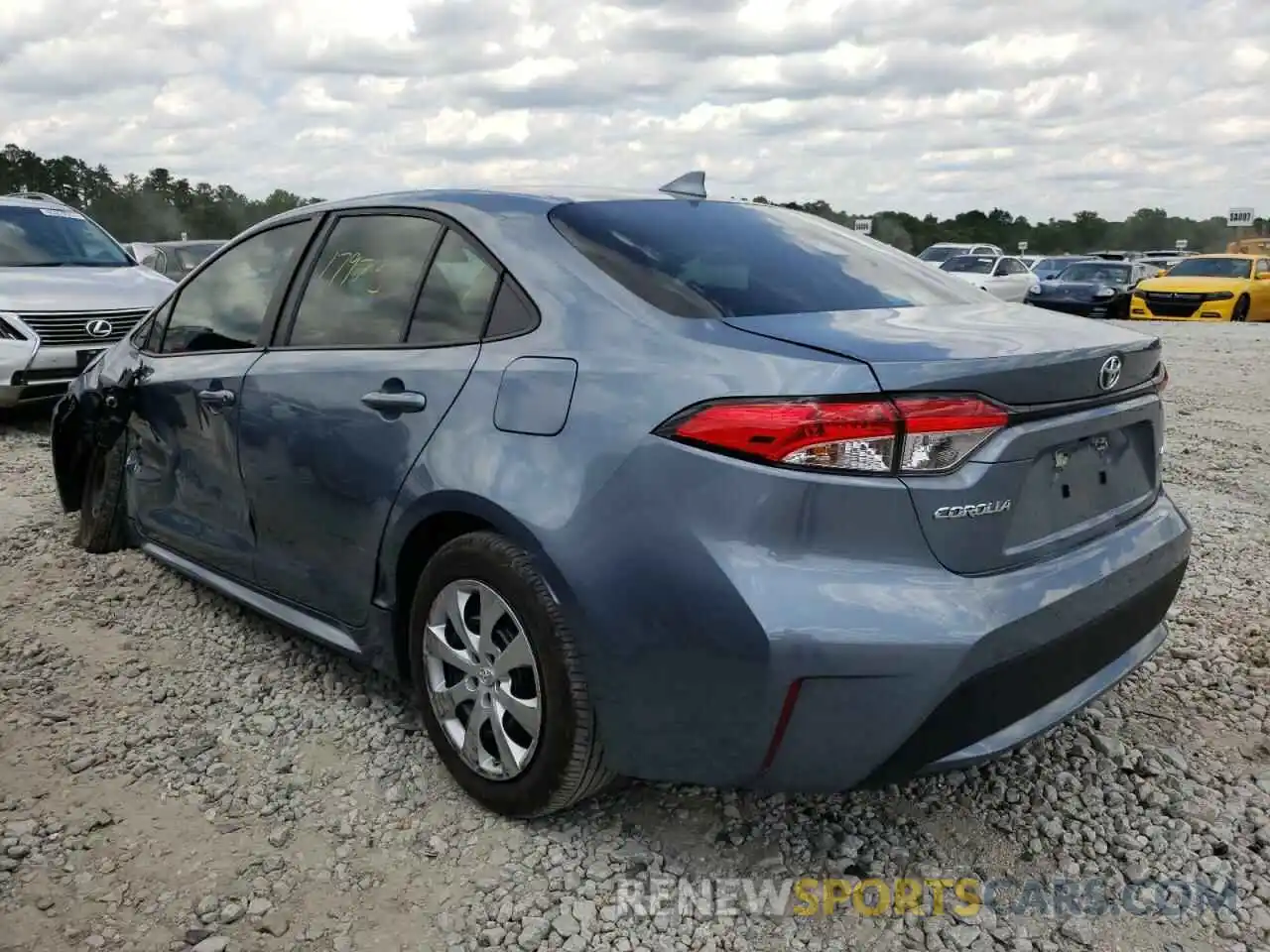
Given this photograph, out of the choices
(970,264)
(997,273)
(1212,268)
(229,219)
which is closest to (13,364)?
→ (997,273)

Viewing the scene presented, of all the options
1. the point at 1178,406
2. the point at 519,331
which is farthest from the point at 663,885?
the point at 1178,406

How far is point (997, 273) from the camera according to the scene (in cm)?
2164

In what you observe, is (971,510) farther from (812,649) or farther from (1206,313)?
(1206,313)

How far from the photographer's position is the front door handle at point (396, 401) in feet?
8.82

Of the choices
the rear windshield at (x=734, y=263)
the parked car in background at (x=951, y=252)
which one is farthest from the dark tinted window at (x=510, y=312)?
the parked car in background at (x=951, y=252)

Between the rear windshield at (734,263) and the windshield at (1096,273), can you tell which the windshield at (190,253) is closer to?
the rear windshield at (734,263)

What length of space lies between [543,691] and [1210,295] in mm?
19927

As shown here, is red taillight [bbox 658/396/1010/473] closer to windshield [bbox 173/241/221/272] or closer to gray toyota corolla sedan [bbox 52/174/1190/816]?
gray toyota corolla sedan [bbox 52/174/1190/816]

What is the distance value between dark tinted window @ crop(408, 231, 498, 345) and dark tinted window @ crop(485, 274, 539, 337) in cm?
4

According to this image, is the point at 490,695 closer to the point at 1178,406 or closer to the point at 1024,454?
the point at 1024,454

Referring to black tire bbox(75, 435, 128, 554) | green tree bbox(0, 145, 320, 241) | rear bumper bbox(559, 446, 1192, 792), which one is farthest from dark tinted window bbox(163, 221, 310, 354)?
green tree bbox(0, 145, 320, 241)

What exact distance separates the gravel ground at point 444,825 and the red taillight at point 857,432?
1.05m

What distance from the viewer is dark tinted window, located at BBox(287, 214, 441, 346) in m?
2.94

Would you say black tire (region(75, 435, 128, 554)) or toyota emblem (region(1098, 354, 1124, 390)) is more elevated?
toyota emblem (region(1098, 354, 1124, 390))
